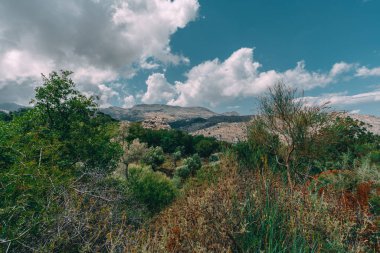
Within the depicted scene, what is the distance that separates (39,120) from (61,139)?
1.41 meters

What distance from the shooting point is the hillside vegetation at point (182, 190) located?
3.23 m

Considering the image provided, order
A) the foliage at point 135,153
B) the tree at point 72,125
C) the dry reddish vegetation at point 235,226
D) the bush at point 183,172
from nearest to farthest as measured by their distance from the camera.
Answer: the dry reddish vegetation at point 235,226 → the tree at point 72,125 → the foliage at point 135,153 → the bush at point 183,172

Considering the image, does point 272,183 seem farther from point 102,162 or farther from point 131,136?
point 131,136

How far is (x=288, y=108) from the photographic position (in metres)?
14.3

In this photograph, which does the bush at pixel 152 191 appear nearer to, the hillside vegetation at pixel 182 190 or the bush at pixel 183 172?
the hillside vegetation at pixel 182 190

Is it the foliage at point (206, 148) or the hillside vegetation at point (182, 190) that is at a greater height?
the hillside vegetation at point (182, 190)

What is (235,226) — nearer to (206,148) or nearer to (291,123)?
(291,123)

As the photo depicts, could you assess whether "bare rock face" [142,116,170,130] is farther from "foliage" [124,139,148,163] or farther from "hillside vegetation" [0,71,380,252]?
"hillside vegetation" [0,71,380,252]

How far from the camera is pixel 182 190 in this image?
13.2 m

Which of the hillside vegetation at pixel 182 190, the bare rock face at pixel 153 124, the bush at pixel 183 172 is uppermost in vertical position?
the hillside vegetation at pixel 182 190

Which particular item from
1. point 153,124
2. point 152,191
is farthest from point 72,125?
point 153,124

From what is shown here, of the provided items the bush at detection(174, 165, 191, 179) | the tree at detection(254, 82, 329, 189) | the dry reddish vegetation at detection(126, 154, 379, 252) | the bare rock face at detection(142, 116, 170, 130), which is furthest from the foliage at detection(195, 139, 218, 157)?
the bare rock face at detection(142, 116, 170, 130)

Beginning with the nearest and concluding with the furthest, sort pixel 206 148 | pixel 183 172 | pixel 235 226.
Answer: pixel 235 226 < pixel 183 172 < pixel 206 148

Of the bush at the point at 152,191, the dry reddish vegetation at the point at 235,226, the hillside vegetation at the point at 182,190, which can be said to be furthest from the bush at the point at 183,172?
the dry reddish vegetation at the point at 235,226
